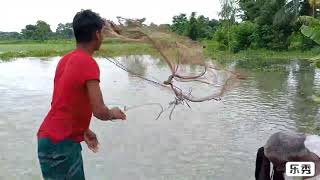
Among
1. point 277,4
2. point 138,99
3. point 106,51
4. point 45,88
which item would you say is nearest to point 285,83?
point 138,99

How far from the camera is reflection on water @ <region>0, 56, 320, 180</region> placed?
212 inches

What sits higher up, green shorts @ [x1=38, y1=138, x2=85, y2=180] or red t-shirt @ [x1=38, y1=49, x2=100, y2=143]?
red t-shirt @ [x1=38, y1=49, x2=100, y2=143]

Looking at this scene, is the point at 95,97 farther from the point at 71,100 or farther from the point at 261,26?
the point at 261,26

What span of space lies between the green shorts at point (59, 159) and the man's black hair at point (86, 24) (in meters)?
Answer: 0.61

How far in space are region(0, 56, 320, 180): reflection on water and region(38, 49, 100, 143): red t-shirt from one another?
1.13 metres

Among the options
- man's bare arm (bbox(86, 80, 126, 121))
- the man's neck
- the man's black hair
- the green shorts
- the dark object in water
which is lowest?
the green shorts

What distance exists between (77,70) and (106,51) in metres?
1.31

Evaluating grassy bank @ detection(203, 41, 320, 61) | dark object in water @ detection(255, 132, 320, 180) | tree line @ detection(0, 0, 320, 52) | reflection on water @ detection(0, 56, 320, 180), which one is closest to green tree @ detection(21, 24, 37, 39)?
tree line @ detection(0, 0, 320, 52)

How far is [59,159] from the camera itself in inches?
104

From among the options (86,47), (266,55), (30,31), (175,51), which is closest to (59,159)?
(86,47)

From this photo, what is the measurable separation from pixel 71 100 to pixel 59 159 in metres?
0.36

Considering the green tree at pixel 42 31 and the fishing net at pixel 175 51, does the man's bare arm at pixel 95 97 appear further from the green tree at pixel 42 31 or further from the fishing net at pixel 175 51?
the green tree at pixel 42 31

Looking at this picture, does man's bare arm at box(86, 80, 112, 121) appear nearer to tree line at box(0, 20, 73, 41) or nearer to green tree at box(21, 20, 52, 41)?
Answer: tree line at box(0, 20, 73, 41)

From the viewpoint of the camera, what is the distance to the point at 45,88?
1435cm
